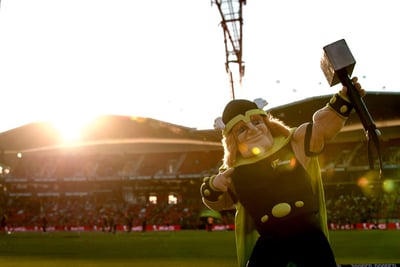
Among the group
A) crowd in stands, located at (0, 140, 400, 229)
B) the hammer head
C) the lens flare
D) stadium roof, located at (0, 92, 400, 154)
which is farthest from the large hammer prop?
stadium roof, located at (0, 92, 400, 154)

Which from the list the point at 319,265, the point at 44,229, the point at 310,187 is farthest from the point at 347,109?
the point at 44,229

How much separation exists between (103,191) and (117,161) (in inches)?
195

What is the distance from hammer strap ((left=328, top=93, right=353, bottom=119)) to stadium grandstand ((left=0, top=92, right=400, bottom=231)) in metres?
34.9

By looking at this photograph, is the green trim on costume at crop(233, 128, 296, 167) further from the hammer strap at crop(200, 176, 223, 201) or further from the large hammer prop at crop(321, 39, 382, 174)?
the large hammer prop at crop(321, 39, 382, 174)

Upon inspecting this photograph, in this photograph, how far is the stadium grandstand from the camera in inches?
1709

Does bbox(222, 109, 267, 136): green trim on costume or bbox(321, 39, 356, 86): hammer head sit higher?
bbox(321, 39, 356, 86): hammer head

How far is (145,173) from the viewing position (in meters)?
56.7

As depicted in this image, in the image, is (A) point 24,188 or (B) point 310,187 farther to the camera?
(A) point 24,188

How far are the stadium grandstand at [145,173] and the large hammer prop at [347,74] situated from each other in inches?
1380

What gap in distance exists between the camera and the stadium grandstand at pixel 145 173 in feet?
142

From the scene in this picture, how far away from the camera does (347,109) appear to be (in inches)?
193

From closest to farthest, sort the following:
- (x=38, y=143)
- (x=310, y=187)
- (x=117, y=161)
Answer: (x=310, y=187) < (x=117, y=161) < (x=38, y=143)

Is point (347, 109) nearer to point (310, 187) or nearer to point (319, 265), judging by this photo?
point (310, 187)

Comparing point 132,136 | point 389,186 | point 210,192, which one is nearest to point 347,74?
point 210,192
